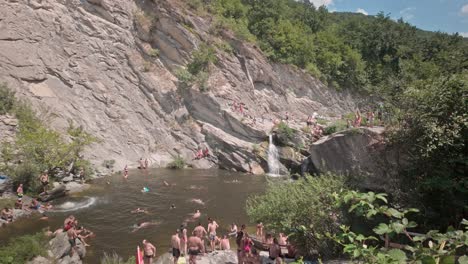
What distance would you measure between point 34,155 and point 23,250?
10.9 m

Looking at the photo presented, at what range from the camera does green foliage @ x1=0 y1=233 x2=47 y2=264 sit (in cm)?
1141

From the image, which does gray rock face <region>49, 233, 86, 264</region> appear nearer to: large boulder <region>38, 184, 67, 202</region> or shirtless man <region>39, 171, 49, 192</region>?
large boulder <region>38, 184, 67, 202</region>

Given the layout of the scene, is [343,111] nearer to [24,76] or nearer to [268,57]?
[268,57]

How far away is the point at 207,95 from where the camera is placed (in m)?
36.6

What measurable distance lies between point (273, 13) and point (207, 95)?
22.8 meters

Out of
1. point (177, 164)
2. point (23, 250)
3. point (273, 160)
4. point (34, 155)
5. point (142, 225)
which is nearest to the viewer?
point (23, 250)

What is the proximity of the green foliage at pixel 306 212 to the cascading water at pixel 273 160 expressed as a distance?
1912 cm

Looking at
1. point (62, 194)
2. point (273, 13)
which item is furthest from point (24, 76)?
point (273, 13)

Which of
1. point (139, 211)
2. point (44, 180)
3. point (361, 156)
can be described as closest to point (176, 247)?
point (139, 211)

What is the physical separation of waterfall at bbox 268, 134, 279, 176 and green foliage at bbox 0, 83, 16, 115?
21.5m

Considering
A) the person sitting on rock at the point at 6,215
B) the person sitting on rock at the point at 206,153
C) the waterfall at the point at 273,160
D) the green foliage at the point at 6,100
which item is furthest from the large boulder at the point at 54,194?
the waterfall at the point at 273,160

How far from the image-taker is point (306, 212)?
12.7 metres

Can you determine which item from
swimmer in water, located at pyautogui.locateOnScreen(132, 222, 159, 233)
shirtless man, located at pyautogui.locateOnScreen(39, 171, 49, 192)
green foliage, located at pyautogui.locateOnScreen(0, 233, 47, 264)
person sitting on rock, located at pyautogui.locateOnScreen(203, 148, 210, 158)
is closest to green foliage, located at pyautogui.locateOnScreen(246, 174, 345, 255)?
swimmer in water, located at pyautogui.locateOnScreen(132, 222, 159, 233)

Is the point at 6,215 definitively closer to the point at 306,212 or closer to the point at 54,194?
the point at 54,194
